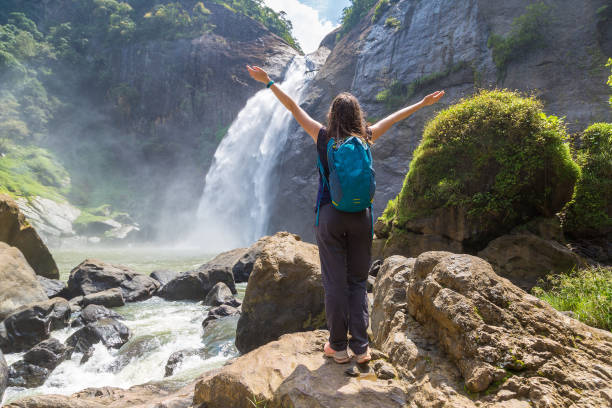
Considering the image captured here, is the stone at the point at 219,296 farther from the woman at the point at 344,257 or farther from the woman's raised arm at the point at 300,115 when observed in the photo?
the woman's raised arm at the point at 300,115

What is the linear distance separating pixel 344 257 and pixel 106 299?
9303 millimetres

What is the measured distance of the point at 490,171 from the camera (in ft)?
21.7

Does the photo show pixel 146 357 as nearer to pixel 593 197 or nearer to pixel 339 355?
pixel 339 355

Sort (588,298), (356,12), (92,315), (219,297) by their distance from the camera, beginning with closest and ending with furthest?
(588,298) < (92,315) < (219,297) < (356,12)

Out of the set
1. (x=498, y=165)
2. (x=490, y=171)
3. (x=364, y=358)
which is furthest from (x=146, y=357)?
(x=498, y=165)

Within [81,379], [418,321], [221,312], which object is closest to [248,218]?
[221,312]

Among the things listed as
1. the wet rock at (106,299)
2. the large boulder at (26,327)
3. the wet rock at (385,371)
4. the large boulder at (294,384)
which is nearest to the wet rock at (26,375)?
the large boulder at (26,327)

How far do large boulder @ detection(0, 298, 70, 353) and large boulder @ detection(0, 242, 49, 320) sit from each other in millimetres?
624

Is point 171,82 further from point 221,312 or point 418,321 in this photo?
point 418,321

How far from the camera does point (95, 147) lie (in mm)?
45156

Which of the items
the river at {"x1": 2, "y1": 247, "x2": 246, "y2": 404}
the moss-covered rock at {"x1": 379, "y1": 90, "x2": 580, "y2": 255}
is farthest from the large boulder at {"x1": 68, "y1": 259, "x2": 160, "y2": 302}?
the moss-covered rock at {"x1": 379, "y1": 90, "x2": 580, "y2": 255}

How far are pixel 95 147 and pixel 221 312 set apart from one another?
151 ft

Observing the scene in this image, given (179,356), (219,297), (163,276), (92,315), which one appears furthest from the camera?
(163,276)

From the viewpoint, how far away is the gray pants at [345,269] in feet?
8.28
